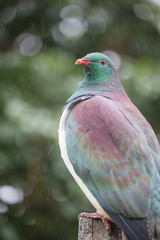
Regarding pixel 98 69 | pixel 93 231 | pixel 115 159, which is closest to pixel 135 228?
pixel 93 231

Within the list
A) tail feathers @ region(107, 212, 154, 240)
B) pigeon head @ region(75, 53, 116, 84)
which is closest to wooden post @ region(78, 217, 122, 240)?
tail feathers @ region(107, 212, 154, 240)

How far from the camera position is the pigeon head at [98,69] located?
3.68 m

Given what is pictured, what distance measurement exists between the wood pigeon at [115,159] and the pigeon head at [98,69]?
29 centimetres

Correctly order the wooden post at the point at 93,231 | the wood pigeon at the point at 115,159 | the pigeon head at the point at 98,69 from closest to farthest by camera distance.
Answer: the wooden post at the point at 93,231 → the wood pigeon at the point at 115,159 → the pigeon head at the point at 98,69

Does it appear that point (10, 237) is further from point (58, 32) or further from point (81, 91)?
point (58, 32)

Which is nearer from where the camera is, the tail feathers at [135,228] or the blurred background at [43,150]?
the tail feathers at [135,228]

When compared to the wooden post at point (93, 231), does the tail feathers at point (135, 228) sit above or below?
below

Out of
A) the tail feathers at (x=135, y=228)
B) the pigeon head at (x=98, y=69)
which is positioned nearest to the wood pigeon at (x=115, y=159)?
the tail feathers at (x=135, y=228)

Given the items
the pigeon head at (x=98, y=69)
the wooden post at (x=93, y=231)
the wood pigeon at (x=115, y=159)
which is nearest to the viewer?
the wooden post at (x=93, y=231)

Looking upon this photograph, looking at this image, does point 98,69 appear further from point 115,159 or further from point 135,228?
point 135,228

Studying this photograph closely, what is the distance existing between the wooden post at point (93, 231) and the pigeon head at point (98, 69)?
122 cm

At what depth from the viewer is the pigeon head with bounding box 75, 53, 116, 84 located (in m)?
3.68

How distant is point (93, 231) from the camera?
106 inches

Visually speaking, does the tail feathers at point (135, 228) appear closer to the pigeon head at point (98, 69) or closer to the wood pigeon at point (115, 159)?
the wood pigeon at point (115, 159)
